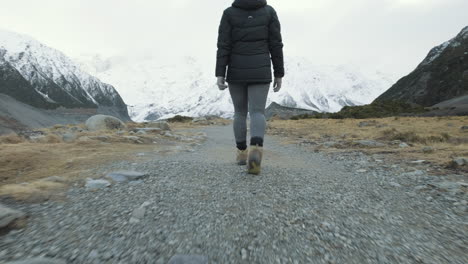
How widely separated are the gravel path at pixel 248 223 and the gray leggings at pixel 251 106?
2.95 feet

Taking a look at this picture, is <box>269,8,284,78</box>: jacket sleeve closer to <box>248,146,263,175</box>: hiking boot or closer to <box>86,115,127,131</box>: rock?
<box>248,146,263,175</box>: hiking boot

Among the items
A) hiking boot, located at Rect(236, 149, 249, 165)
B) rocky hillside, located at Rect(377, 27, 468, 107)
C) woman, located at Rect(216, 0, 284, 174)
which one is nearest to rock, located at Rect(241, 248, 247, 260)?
woman, located at Rect(216, 0, 284, 174)

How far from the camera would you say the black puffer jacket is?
162 inches

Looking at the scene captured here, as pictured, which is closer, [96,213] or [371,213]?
[96,213]

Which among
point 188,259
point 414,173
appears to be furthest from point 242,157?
point 188,259

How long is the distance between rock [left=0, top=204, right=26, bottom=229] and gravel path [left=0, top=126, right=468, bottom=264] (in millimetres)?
96

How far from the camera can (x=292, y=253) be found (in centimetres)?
184

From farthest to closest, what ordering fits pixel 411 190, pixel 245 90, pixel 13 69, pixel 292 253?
pixel 13 69 → pixel 245 90 → pixel 411 190 → pixel 292 253

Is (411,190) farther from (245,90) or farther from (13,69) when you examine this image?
(13,69)

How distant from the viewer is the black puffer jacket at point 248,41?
4.11 m

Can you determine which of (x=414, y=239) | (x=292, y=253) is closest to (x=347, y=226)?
(x=414, y=239)

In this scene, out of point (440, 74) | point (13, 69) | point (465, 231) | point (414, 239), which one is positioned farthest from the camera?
point (13, 69)

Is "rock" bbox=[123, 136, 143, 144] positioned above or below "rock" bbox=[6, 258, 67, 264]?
below

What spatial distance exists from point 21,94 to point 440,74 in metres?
190
